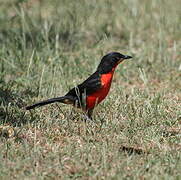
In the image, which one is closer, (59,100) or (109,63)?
(59,100)

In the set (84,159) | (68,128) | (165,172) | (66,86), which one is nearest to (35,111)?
(68,128)

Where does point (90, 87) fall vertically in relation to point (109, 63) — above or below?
below

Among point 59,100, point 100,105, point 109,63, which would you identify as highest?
point 109,63

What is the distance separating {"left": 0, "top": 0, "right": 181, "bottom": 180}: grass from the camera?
184 inches

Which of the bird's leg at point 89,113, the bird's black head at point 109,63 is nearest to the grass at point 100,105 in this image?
the bird's leg at point 89,113

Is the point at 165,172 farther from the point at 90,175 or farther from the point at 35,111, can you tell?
the point at 35,111

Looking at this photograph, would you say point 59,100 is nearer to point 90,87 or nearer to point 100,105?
point 90,87

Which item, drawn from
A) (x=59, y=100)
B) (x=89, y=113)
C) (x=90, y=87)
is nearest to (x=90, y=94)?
(x=90, y=87)

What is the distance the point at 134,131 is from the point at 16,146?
122 cm

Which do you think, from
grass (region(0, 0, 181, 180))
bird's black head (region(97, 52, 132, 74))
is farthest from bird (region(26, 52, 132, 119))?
grass (region(0, 0, 181, 180))

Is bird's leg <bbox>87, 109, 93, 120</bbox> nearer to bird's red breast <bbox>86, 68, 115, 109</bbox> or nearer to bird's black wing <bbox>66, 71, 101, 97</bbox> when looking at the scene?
bird's red breast <bbox>86, 68, 115, 109</bbox>

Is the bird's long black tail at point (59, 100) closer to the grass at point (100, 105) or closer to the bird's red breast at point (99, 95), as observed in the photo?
the grass at point (100, 105)

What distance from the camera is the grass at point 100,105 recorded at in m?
4.67

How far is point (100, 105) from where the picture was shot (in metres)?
6.74
